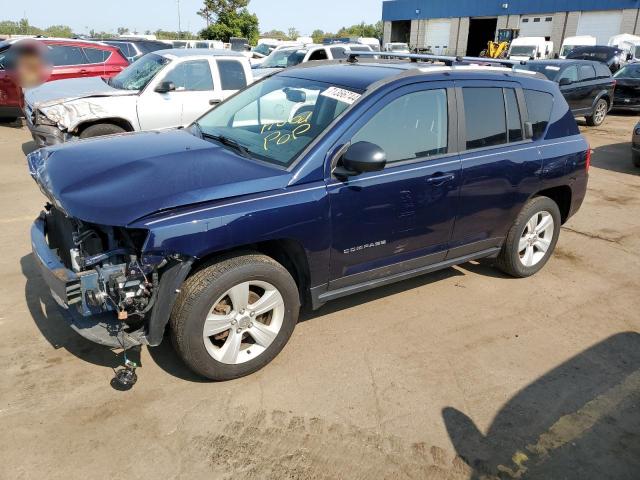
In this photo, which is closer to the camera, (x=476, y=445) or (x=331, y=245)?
(x=476, y=445)

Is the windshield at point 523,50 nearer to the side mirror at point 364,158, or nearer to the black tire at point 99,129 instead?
the black tire at point 99,129

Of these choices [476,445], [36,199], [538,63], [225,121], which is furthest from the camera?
[538,63]

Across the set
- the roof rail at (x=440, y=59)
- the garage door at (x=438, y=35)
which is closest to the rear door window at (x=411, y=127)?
the roof rail at (x=440, y=59)

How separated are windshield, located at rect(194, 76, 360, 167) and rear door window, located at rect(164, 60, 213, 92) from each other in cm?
399

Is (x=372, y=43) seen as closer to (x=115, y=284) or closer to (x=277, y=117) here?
(x=277, y=117)

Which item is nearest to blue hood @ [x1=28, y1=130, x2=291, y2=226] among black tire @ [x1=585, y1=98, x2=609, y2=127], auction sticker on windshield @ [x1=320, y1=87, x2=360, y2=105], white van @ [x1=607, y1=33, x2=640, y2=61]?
auction sticker on windshield @ [x1=320, y1=87, x2=360, y2=105]

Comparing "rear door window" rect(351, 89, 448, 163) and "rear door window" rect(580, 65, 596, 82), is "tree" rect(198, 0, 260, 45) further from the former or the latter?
"rear door window" rect(351, 89, 448, 163)

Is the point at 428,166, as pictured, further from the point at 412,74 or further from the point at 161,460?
the point at 161,460

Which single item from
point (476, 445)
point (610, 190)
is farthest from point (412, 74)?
point (610, 190)

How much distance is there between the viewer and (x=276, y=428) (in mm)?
2934

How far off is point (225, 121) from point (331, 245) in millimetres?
1465

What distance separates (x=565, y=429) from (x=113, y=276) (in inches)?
105

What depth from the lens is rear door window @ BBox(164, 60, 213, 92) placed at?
7.98 m

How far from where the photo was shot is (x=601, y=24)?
128 ft
